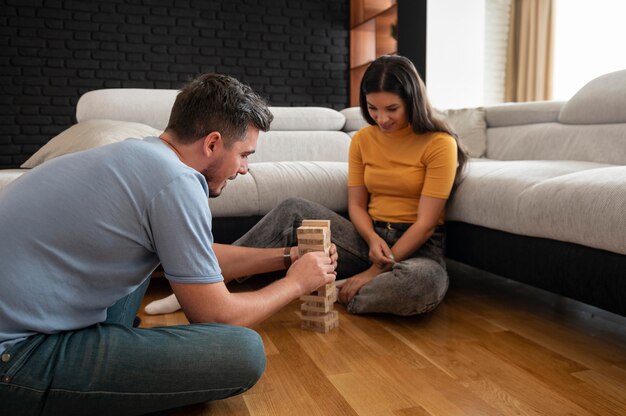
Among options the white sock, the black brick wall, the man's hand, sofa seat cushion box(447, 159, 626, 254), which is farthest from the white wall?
the man's hand

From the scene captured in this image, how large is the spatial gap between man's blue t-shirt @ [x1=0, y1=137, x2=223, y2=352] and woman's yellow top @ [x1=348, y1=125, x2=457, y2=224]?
1.06 meters

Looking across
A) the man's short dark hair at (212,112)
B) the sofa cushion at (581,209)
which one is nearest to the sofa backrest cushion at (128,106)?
the man's short dark hair at (212,112)

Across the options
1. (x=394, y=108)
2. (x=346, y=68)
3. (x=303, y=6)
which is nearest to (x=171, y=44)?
(x=303, y=6)

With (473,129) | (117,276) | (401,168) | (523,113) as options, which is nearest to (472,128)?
(473,129)

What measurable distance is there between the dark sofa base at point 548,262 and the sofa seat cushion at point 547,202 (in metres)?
0.03

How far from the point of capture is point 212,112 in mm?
1109

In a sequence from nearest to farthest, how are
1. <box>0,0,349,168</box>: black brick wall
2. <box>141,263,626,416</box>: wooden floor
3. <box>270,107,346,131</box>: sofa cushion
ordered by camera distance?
1. <box>141,263,626,416</box>: wooden floor
2. <box>270,107,346,131</box>: sofa cushion
3. <box>0,0,349,168</box>: black brick wall

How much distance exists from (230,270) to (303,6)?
4.80 metres

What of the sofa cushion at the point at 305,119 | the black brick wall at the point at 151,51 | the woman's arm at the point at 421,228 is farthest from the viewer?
the black brick wall at the point at 151,51

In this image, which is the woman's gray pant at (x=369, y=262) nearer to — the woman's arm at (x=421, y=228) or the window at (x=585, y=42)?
the woman's arm at (x=421, y=228)

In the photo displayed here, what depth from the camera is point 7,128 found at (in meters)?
5.07

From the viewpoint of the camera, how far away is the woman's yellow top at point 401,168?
6.16 feet

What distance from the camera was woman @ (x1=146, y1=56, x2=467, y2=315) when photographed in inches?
70.8

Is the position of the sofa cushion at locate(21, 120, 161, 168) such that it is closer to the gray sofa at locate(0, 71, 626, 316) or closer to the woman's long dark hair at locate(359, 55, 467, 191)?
the gray sofa at locate(0, 71, 626, 316)
